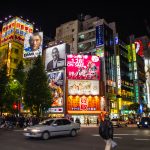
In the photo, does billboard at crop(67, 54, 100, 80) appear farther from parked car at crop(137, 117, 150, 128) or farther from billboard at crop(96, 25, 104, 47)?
parked car at crop(137, 117, 150, 128)

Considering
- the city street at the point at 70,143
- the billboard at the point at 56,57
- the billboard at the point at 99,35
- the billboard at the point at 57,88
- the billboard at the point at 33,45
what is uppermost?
the billboard at the point at 99,35

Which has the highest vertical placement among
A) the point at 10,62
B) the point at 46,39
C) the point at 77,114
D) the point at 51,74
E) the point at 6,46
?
the point at 46,39

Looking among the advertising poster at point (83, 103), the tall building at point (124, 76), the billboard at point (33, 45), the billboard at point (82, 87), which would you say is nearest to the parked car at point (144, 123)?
the advertising poster at point (83, 103)

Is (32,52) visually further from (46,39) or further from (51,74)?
(46,39)

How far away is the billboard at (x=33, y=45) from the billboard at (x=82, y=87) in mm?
16185

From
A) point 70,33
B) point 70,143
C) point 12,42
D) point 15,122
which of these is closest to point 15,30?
point 12,42

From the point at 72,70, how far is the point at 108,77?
48.5ft

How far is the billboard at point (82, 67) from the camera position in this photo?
166ft

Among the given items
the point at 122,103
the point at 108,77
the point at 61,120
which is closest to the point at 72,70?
the point at 108,77

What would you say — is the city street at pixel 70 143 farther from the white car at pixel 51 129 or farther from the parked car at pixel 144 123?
the parked car at pixel 144 123

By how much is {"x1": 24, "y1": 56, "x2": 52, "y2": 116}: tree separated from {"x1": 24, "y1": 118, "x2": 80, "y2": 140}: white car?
19.8m

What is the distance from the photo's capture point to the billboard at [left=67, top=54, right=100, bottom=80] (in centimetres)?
5059

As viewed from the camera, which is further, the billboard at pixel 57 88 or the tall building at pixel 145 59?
the tall building at pixel 145 59

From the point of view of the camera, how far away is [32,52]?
63719 mm
